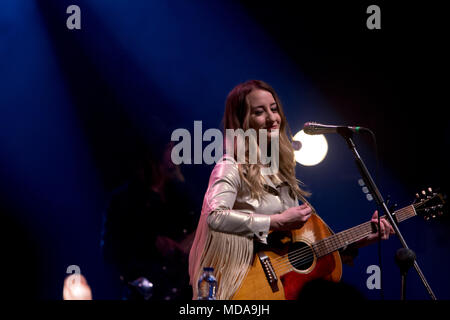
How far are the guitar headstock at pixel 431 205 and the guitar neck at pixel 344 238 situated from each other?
66 mm

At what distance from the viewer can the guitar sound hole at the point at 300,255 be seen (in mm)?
2779

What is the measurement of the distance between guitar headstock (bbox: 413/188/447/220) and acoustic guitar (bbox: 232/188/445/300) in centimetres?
1

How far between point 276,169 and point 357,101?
5.95 ft

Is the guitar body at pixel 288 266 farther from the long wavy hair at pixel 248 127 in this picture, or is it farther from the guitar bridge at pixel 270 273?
the long wavy hair at pixel 248 127

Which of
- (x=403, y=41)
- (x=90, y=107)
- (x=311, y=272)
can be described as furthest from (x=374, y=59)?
(x=90, y=107)

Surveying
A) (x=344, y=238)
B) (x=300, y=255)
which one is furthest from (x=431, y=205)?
(x=300, y=255)

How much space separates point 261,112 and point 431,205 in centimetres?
135

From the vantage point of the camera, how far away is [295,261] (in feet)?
9.12

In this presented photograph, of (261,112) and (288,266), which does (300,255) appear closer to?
(288,266)

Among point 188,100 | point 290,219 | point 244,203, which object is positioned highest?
point 188,100

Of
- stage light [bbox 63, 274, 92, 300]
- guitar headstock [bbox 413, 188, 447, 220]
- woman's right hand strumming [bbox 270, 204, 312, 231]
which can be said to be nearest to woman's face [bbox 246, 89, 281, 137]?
woman's right hand strumming [bbox 270, 204, 312, 231]

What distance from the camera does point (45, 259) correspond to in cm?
429
